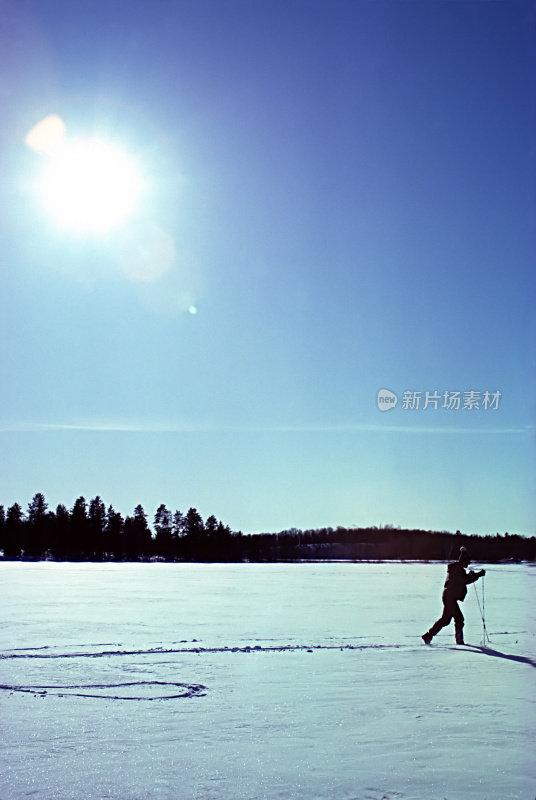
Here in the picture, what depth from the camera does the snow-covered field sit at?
362cm

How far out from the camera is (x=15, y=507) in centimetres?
5272

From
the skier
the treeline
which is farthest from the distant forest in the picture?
the skier

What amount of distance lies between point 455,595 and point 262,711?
15.1 ft

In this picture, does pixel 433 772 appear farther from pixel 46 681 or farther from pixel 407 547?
pixel 407 547

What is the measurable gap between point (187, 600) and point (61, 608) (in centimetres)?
329

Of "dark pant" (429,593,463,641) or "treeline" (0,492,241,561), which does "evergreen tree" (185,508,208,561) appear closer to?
"treeline" (0,492,241,561)

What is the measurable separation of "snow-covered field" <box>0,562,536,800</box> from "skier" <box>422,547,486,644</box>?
8.9 inches

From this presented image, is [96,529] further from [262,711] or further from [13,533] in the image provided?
[262,711]

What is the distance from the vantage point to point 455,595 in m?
8.88

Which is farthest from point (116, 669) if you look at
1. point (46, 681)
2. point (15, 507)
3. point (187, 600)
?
point (15, 507)

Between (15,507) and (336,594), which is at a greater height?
(15,507)

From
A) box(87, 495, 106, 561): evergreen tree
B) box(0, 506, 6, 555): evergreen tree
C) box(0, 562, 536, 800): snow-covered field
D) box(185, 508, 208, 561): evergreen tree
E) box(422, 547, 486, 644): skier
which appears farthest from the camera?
box(185, 508, 208, 561): evergreen tree

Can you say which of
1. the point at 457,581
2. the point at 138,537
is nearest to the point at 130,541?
the point at 138,537

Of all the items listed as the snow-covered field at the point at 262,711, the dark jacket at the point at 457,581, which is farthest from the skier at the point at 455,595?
the snow-covered field at the point at 262,711
